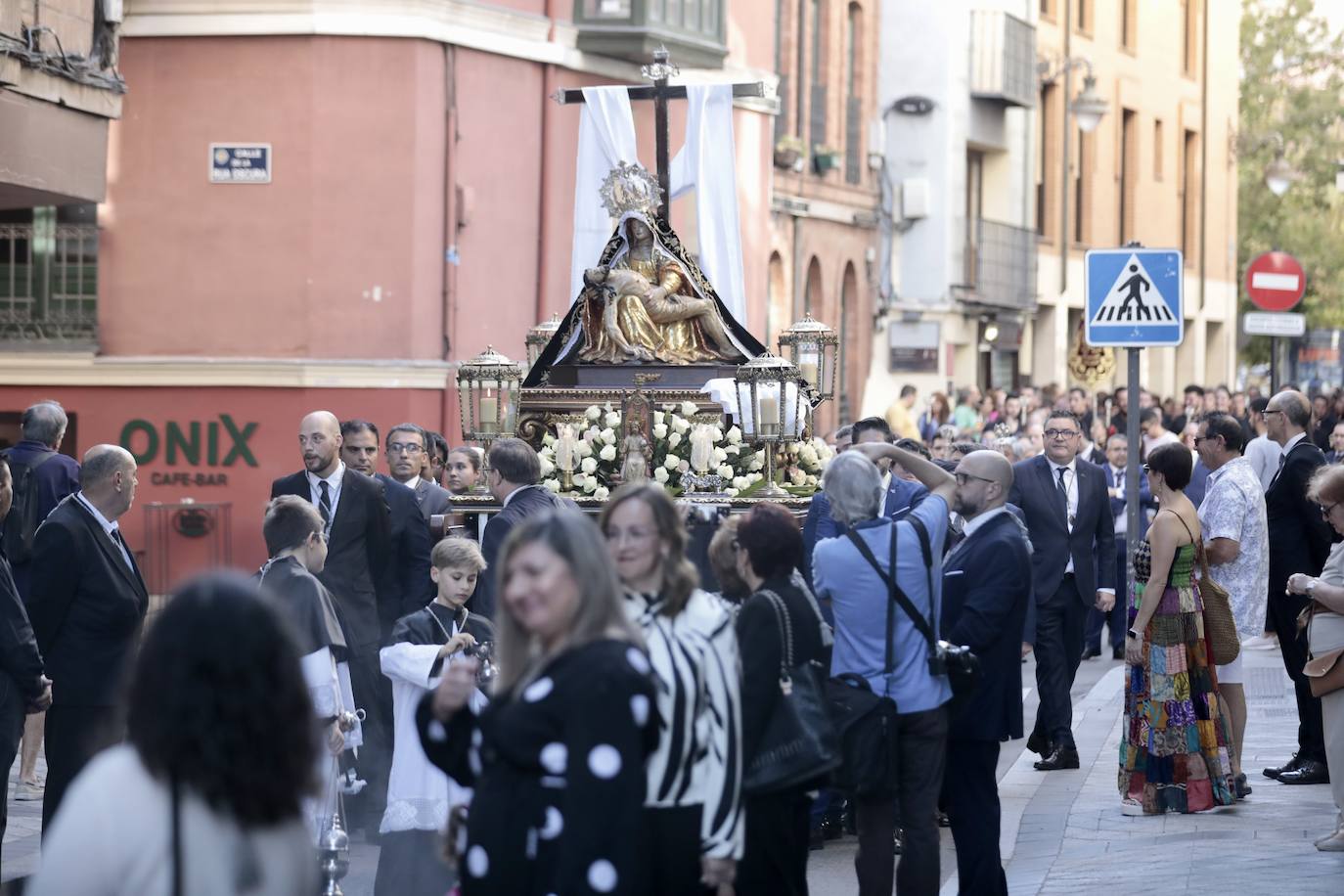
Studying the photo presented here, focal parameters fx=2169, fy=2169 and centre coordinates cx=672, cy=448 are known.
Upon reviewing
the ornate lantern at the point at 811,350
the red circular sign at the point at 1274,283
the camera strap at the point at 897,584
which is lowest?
the camera strap at the point at 897,584

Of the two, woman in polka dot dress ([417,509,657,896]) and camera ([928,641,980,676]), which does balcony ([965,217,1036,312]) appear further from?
woman in polka dot dress ([417,509,657,896])

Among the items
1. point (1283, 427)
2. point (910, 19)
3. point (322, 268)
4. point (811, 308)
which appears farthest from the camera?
point (910, 19)

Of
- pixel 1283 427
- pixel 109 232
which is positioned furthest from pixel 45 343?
pixel 1283 427

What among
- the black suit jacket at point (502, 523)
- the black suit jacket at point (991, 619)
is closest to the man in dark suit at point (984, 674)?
the black suit jacket at point (991, 619)

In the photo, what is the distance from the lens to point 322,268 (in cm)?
2028

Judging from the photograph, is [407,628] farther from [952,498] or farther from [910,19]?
[910,19]

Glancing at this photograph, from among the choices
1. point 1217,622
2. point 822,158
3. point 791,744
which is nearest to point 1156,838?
point 1217,622

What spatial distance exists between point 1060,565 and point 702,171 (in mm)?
3956

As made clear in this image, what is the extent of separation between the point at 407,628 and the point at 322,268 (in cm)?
1254

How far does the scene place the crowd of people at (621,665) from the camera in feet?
12.7

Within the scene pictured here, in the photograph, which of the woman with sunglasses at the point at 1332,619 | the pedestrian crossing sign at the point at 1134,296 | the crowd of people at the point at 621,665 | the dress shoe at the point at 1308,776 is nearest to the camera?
the crowd of people at the point at 621,665

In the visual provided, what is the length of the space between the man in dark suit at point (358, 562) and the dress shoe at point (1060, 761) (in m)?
3.90

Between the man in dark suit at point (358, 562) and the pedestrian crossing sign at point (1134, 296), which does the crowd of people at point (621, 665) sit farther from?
the pedestrian crossing sign at point (1134, 296)

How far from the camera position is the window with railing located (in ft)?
67.6
